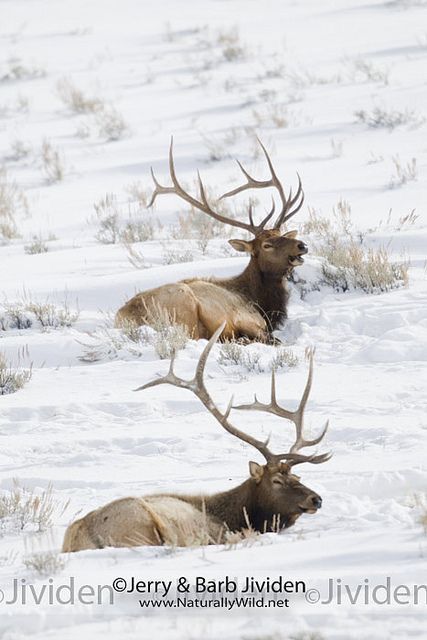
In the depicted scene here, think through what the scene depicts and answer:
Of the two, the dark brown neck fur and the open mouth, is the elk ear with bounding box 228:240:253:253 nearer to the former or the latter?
the dark brown neck fur

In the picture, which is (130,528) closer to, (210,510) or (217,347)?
(210,510)

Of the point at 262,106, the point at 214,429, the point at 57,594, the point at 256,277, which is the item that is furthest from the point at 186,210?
the point at 57,594

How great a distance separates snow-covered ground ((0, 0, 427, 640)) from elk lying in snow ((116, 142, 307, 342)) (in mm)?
272

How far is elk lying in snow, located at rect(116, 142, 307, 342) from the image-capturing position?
1059 centimetres

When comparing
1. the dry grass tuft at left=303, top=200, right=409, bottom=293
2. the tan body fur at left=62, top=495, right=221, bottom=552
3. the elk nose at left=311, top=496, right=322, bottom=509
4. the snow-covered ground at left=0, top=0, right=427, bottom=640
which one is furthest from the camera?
the dry grass tuft at left=303, top=200, right=409, bottom=293

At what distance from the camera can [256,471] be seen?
692 cm

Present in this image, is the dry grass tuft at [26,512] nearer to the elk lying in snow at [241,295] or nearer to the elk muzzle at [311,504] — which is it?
the elk muzzle at [311,504]

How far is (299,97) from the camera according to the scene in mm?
20562

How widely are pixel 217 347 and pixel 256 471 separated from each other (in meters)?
3.21

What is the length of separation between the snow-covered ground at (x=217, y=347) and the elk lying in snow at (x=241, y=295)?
0.89 feet

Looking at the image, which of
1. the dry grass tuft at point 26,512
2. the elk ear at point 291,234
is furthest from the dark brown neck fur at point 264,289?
the dry grass tuft at point 26,512

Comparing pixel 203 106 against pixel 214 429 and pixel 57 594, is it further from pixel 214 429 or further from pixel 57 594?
pixel 57 594

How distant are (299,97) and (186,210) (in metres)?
6.07

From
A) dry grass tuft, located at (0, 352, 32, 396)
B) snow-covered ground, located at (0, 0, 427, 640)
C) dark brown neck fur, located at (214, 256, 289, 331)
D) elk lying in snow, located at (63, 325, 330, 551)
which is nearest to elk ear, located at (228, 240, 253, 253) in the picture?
dark brown neck fur, located at (214, 256, 289, 331)
